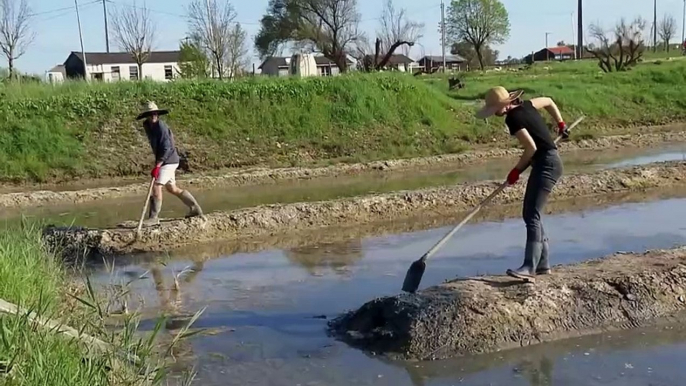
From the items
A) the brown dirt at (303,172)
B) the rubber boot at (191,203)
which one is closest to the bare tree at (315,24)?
the brown dirt at (303,172)

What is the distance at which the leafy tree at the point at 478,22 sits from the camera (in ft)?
209

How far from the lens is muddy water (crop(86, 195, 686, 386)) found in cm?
540

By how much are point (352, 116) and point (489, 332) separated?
15401 millimetres

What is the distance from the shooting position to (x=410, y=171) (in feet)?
56.5

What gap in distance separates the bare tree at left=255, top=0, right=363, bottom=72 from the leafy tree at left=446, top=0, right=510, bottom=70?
17.7 meters

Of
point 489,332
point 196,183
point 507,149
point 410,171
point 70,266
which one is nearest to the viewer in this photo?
point 489,332

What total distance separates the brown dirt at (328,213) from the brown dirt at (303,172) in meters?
4.98


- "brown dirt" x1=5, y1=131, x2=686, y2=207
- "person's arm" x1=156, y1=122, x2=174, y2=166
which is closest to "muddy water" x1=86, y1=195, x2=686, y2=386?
"person's arm" x1=156, y1=122, x2=174, y2=166

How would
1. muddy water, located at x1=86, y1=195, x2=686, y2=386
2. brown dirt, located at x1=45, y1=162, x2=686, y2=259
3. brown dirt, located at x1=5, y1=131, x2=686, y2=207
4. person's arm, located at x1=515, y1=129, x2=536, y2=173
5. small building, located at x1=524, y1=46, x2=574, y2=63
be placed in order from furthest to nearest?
1. small building, located at x1=524, y1=46, x2=574, y2=63
2. brown dirt, located at x1=5, y1=131, x2=686, y2=207
3. brown dirt, located at x1=45, y1=162, x2=686, y2=259
4. person's arm, located at x1=515, y1=129, x2=536, y2=173
5. muddy water, located at x1=86, y1=195, x2=686, y2=386

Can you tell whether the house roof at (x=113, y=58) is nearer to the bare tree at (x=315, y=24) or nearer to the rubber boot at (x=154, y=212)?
the bare tree at (x=315, y=24)

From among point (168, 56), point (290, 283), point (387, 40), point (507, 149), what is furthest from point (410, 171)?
point (168, 56)

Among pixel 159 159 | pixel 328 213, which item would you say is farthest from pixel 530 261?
pixel 159 159

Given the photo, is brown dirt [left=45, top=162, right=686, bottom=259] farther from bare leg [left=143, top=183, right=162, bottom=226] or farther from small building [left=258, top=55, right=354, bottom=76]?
small building [left=258, top=55, right=354, bottom=76]

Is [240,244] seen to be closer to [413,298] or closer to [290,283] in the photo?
[290,283]
